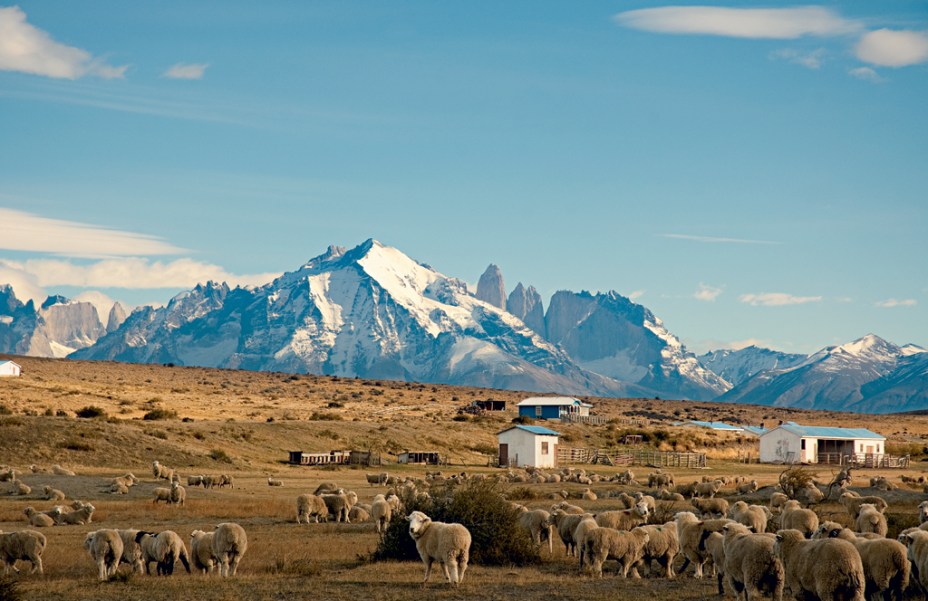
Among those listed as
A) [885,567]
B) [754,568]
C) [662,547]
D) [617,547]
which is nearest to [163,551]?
[617,547]

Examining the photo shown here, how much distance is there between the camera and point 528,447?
2965 inches

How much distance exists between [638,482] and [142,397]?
190 feet

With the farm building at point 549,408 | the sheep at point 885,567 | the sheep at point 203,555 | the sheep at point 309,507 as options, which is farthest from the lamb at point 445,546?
the farm building at point 549,408

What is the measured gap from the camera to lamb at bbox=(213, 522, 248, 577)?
73.5 ft

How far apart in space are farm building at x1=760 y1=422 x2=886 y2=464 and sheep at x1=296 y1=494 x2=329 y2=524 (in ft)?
200

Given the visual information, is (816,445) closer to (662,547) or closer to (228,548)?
(662,547)

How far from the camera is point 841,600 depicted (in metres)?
17.1

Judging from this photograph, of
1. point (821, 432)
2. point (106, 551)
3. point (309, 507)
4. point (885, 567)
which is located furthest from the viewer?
point (821, 432)

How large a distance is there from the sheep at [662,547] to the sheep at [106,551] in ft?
35.7

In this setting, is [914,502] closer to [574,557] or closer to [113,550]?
[574,557]

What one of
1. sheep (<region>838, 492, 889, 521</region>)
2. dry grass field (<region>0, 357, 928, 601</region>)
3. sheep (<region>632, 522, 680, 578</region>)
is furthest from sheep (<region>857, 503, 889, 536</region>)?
sheep (<region>838, 492, 889, 521</region>)

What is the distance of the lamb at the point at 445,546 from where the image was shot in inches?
840

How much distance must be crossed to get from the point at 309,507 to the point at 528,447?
142 feet

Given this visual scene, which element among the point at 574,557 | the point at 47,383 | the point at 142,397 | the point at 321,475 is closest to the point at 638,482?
the point at 321,475
